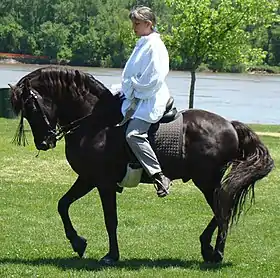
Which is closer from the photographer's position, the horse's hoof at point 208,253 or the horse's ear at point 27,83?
the horse's ear at point 27,83

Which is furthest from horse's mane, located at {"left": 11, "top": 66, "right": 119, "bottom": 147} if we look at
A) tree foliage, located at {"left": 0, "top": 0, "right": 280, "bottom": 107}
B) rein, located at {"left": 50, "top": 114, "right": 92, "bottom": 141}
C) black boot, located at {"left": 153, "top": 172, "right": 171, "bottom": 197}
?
tree foliage, located at {"left": 0, "top": 0, "right": 280, "bottom": 107}

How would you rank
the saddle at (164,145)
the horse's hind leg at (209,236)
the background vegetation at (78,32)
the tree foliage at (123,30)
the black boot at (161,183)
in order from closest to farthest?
the black boot at (161,183), the saddle at (164,145), the horse's hind leg at (209,236), the tree foliage at (123,30), the background vegetation at (78,32)

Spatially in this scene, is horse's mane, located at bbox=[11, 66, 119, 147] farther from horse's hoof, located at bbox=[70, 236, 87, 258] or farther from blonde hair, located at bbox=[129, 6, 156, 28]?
horse's hoof, located at bbox=[70, 236, 87, 258]

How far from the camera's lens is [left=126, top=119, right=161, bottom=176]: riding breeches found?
7.29 m

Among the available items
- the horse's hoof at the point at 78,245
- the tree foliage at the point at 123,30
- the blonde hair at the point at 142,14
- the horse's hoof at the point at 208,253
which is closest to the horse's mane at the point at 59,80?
the blonde hair at the point at 142,14

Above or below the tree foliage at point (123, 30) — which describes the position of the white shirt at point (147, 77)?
above

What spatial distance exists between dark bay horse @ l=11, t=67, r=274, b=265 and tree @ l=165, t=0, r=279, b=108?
824 inches

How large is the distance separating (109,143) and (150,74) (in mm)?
861

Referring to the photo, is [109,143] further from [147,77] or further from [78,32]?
[78,32]

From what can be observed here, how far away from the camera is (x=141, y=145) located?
730cm

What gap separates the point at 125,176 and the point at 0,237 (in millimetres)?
2174

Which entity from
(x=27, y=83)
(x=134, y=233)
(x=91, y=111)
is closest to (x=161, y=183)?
(x=91, y=111)

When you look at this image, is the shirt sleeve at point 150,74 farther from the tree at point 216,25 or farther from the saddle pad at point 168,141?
the tree at point 216,25

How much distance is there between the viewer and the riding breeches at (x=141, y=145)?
729cm
